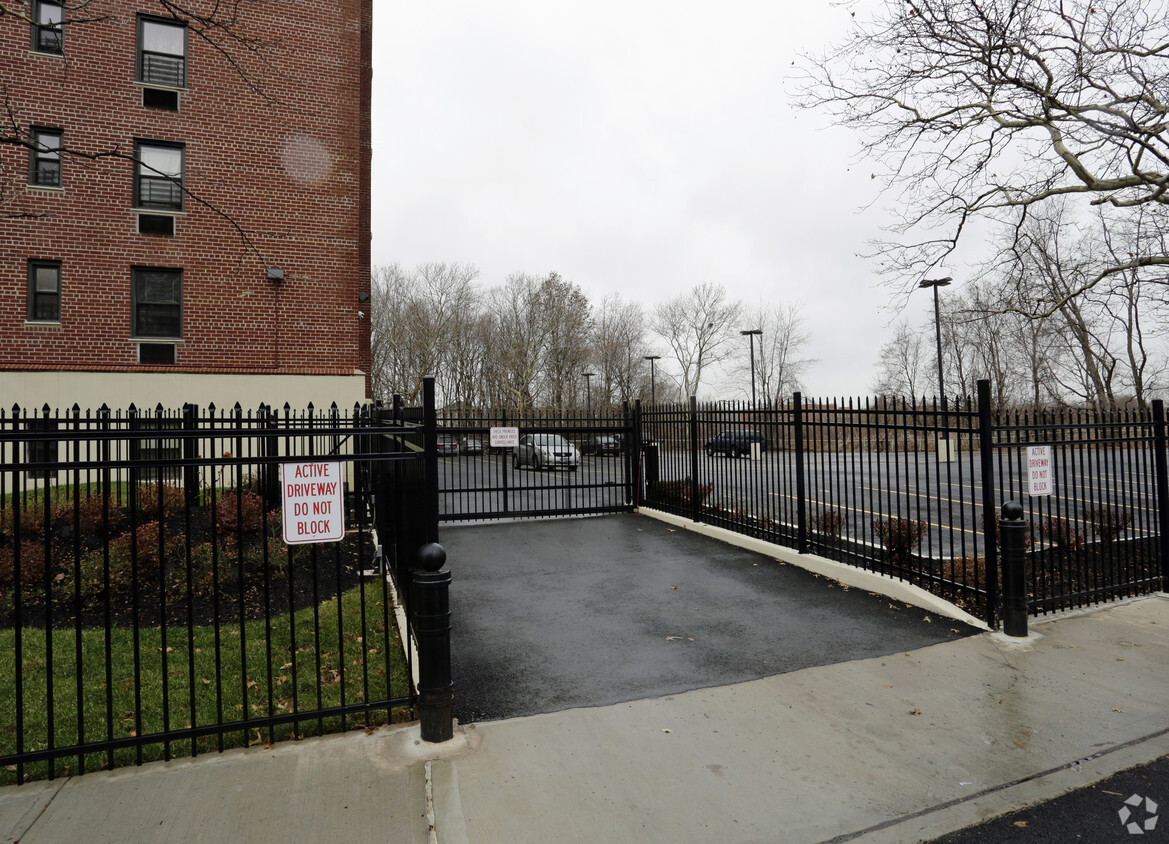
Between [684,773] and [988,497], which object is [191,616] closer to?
[684,773]

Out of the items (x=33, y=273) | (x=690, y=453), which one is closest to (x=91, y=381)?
(x=33, y=273)

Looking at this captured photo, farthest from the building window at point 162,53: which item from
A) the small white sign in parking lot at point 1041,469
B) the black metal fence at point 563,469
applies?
the small white sign in parking lot at point 1041,469

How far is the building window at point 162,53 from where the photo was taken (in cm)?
1652

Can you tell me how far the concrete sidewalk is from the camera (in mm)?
3205

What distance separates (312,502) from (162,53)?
1833 centimetres

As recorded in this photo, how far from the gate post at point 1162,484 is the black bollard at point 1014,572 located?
2730 millimetres

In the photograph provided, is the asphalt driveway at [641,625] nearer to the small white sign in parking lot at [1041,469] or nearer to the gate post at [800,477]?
the gate post at [800,477]

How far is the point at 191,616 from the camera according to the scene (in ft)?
12.1

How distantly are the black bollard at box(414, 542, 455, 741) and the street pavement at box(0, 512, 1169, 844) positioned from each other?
13 cm

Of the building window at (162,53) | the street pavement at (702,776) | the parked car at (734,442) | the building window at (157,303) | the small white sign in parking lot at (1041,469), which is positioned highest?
the building window at (162,53)

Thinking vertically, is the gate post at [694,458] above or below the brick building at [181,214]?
below

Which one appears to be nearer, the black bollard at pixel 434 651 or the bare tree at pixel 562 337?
the black bollard at pixel 434 651

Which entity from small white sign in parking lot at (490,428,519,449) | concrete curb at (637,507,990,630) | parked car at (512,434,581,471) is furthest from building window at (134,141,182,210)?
concrete curb at (637,507,990,630)

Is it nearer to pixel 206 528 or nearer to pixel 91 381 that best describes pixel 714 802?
pixel 206 528
